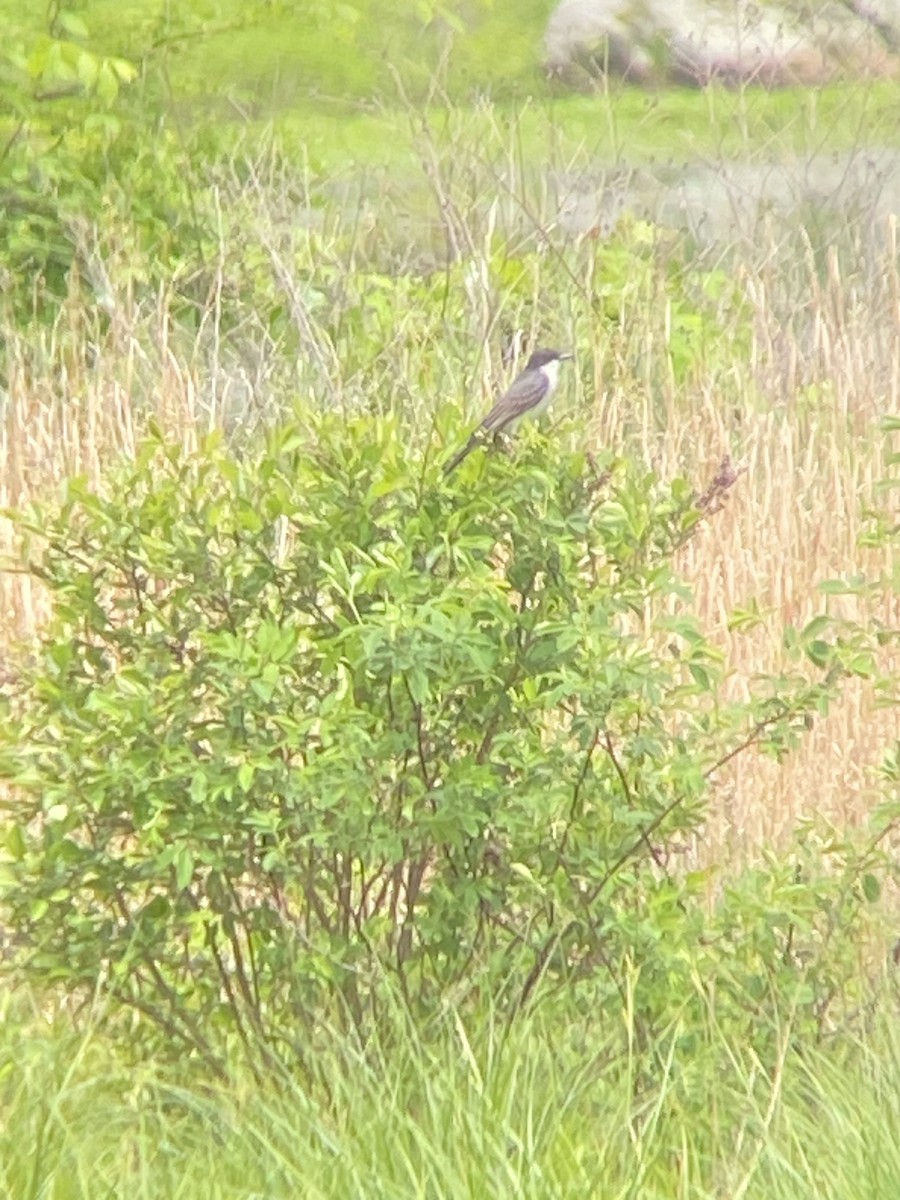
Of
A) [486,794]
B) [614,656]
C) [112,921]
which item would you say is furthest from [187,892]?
[614,656]

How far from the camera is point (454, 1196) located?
9.56ft

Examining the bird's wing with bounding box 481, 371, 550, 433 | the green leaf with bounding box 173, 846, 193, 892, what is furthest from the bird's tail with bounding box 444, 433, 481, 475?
the bird's wing with bounding box 481, 371, 550, 433

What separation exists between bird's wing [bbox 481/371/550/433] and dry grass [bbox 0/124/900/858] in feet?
2.12

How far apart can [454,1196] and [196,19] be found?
8.06 metres

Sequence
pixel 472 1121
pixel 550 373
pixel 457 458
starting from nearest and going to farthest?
pixel 472 1121
pixel 457 458
pixel 550 373

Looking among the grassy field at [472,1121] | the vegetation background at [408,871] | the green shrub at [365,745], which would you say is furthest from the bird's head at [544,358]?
the grassy field at [472,1121]

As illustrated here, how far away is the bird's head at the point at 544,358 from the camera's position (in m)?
5.26

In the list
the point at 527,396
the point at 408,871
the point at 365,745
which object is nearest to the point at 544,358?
the point at 527,396

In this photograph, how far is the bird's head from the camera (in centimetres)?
526

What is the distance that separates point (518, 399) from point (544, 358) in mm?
535

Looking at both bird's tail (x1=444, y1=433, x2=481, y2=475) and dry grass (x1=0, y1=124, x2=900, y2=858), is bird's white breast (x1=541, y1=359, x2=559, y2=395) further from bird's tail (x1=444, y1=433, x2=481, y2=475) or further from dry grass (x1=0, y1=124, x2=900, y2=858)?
bird's tail (x1=444, y1=433, x2=481, y2=475)

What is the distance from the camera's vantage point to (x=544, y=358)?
213 inches

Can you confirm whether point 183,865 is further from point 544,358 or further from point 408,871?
point 544,358

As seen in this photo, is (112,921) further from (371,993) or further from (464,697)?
(464,697)
